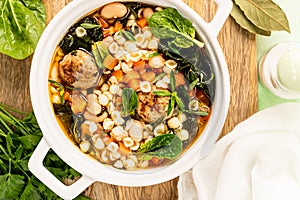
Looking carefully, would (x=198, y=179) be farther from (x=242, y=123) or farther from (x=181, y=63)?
(x=181, y=63)

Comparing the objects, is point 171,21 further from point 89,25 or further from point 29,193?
point 29,193

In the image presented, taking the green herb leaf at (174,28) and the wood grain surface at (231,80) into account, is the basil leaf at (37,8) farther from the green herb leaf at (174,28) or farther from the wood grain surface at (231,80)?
the green herb leaf at (174,28)

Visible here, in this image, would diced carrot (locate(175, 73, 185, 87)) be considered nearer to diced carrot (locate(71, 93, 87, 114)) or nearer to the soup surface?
the soup surface

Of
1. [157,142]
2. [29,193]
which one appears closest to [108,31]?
[157,142]

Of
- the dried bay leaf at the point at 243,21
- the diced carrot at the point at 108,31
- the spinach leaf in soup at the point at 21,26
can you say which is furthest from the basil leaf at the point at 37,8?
the dried bay leaf at the point at 243,21

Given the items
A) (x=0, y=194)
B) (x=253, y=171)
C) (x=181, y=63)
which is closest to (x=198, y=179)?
(x=253, y=171)
